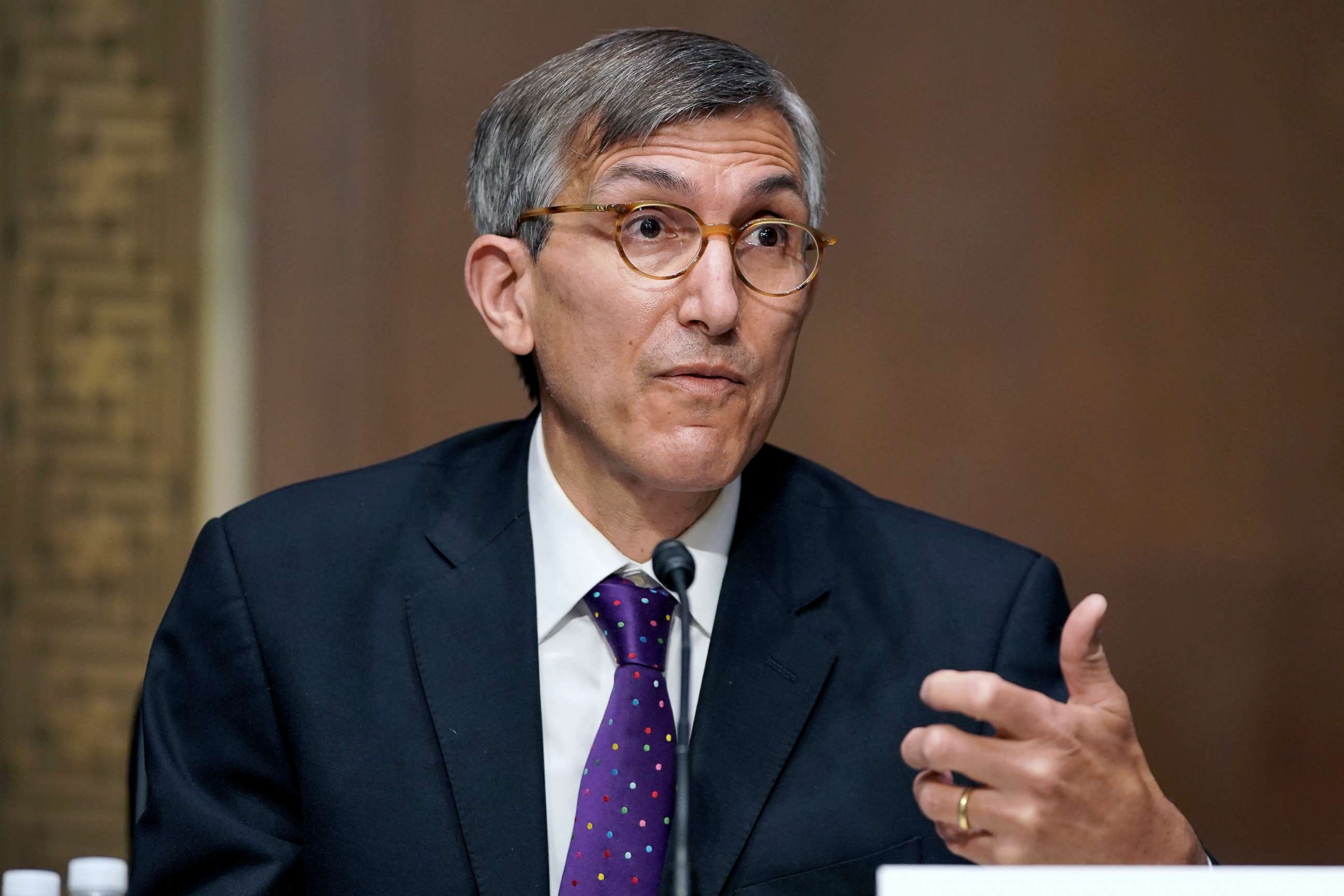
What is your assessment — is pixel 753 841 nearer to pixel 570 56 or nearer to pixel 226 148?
pixel 570 56

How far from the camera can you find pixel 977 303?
120 inches

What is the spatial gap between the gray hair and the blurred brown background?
1.21 meters

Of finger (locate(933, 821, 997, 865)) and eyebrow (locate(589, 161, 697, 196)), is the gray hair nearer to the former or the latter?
eyebrow (locate(589, 161, 697, 196))

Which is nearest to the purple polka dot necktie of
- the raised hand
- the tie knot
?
the tie knot

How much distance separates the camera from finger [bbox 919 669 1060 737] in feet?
4.02

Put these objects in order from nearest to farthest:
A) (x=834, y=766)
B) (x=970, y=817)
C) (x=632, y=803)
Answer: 1. (x=970, y=817)
2. (x=632, y=803)
3. (x=834, y=766)

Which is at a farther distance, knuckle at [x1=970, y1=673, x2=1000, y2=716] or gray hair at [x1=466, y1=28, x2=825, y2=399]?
gray hair at [x1=466, y1=28, x2=825, y2=399]

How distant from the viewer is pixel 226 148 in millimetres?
3102

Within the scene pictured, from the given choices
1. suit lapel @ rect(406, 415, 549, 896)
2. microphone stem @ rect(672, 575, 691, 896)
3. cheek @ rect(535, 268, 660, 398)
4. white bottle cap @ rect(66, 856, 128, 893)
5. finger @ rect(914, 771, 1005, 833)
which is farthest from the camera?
cheek @ rect(535, 268, 660, 398)

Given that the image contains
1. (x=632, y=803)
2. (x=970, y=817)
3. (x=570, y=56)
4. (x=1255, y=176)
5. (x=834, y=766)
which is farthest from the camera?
(x=1255, y=176)

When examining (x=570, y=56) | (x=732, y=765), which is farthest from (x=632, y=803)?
(x=570, y=56)

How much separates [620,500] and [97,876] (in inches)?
28.1

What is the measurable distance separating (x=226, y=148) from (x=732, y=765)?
6.68 ft

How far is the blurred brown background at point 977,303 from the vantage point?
10.0 ft
